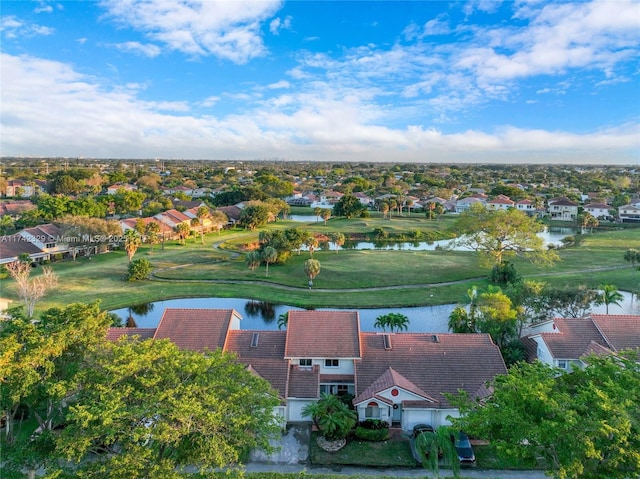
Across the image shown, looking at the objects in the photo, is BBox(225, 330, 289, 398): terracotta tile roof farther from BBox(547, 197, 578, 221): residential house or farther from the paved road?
BBox(547, 197, 578, 221): residential house

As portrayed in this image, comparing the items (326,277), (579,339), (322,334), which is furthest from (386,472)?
(326,277)

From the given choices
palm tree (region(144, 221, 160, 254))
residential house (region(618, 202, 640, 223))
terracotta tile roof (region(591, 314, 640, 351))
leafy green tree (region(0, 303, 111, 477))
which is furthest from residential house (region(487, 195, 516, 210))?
leafy green tree (region(0, 303, 111, 477))

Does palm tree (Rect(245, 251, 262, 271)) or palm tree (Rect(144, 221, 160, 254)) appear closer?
palm tree (Rect(245, 251, 262, 271))

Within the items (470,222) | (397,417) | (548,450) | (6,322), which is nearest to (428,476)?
(397,417)

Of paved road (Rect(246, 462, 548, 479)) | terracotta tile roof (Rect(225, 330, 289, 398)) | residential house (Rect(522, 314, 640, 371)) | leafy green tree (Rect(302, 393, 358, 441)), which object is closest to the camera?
paved road (Rect(246, 462, 548, 479))

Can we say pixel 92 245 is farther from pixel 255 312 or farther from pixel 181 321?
pixel 181 321

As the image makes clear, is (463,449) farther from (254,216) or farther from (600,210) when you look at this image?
(600,210)

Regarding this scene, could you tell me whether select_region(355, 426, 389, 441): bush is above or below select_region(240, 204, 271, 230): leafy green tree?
below
